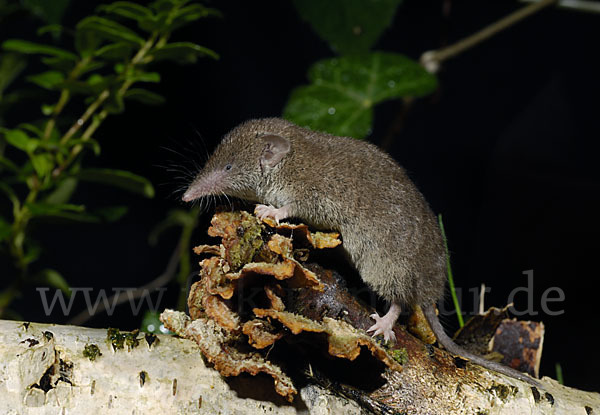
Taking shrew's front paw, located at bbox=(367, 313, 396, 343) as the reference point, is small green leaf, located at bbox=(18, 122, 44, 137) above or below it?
above

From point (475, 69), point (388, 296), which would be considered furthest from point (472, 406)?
point (475, 69)

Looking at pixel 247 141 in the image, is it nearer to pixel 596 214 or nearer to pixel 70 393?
pixel 70 393

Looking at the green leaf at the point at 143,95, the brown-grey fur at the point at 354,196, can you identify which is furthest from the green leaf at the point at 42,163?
the brown-grey fur at the point at 354,196

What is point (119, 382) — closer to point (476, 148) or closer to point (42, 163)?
point (42, 163)

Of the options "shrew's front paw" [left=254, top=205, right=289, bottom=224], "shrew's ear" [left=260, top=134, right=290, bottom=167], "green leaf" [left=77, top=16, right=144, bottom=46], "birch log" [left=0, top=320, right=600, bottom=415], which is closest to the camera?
"birch log" [left=0, top=320, right=600, bottom=415]

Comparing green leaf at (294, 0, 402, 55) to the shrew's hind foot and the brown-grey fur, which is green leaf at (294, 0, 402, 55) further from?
the shrew's hind foot

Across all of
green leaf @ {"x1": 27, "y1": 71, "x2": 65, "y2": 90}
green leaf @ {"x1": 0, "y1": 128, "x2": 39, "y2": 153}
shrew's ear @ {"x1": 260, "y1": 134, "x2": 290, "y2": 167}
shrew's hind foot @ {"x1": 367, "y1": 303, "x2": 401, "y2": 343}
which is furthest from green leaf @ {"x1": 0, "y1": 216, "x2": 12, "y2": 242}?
shrew's hind foot @ {"x1": 367, "y1": 303, "x2": 401, "y2": 343}
